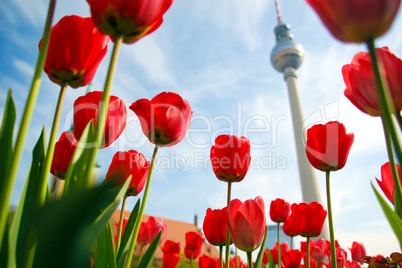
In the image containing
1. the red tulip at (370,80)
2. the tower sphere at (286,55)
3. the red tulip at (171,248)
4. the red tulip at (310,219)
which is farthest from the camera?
the tower sphere at (286,55)

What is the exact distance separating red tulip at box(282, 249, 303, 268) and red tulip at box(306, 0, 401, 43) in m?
2.45

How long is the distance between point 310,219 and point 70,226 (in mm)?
1905

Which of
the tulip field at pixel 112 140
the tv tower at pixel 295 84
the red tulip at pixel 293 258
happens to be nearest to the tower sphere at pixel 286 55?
the tv tower at pixel 295 84

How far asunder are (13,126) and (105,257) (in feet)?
1.53

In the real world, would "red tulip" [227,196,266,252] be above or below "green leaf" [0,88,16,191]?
below

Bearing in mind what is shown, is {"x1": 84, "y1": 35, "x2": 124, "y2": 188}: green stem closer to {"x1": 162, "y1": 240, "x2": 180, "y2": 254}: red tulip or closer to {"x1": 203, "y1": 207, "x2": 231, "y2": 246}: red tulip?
{"x1": 203, "y1": 207, "x2": 231, "y2": 246}: red tulip

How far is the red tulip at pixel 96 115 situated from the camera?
3.40ft

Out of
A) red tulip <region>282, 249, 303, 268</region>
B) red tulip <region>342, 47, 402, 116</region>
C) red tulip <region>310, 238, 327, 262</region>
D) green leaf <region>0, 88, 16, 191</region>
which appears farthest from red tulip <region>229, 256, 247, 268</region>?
green leaf <region>0, 88, 16, 191</region>

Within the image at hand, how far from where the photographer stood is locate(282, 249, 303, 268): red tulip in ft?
8.18

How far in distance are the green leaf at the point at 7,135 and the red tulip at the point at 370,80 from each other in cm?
100

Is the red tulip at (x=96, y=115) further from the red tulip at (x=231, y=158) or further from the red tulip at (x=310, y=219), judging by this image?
the red tulip at (x=310, y=219)

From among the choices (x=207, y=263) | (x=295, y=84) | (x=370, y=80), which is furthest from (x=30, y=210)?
(x=295, y=84)

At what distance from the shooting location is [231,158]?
1.60m

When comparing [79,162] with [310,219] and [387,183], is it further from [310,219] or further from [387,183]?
[310,219]
